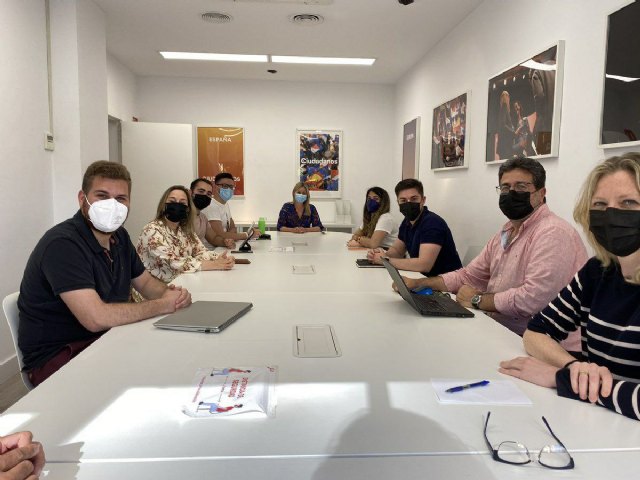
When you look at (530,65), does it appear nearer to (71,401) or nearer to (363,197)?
(71,401)

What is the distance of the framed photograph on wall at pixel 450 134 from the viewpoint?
14.4 feet

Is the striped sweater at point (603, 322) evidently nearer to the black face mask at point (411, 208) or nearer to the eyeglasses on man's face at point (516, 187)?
the eyeglasses on man's face at point (516, 187)

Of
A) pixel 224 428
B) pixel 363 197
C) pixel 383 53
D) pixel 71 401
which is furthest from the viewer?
pixel 363 197

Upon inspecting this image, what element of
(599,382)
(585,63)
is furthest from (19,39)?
(599,382)

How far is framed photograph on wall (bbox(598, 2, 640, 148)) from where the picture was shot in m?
2.23

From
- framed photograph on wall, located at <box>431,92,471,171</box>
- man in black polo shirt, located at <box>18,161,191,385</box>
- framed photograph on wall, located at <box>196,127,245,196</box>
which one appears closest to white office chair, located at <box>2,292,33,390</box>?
man in black polo shirt, located at <box>18,161,191,385</box>

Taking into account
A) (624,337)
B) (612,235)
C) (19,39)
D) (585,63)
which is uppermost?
(19,39)

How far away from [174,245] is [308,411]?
7.10 ft

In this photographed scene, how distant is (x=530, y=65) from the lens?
3215 mm

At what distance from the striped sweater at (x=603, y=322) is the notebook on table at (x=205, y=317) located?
1.03m

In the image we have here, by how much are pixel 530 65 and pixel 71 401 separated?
330 cm

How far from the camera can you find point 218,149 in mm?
6949

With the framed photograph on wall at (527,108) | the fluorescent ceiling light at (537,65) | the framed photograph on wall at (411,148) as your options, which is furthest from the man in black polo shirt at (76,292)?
the framed photograph on wall at (411,148)

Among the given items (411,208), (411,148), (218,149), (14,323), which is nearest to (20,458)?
(14,323)
